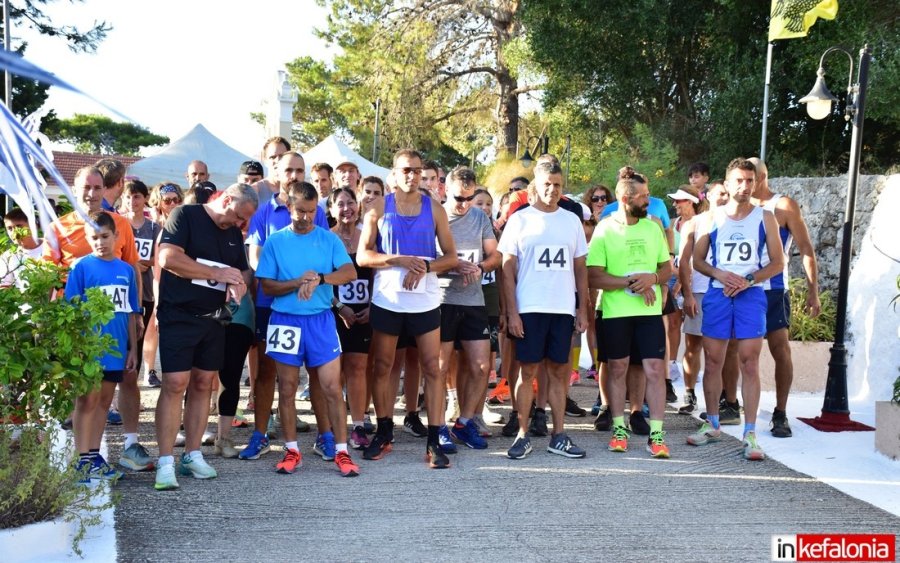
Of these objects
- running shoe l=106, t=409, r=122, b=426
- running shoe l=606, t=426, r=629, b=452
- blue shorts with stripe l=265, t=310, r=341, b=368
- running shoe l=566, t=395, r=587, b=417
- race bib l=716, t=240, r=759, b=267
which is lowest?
running shoe l=106, t=409, r=122, b=426

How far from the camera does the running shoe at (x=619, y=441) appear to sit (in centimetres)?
693

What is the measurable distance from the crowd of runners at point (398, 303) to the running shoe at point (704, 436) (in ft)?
0.05

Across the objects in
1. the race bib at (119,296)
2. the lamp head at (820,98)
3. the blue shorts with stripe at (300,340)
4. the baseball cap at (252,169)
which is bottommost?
the blue shorts with stripe at (300,340)

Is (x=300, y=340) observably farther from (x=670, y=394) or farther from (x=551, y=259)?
(x=670, y=394)

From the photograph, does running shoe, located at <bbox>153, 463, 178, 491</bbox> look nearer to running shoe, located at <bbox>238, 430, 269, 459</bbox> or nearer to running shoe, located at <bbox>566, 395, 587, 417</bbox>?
running shoe, located at <bbox>238, 430, 269, 459</bbox>

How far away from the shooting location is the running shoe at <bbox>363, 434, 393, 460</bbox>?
6652mm

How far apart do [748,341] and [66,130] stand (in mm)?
64258

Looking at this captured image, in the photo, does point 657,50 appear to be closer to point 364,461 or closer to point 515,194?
point 515,194

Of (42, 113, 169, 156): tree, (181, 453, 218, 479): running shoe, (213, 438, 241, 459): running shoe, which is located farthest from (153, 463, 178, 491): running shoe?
(42, 113, 169, 156): tree

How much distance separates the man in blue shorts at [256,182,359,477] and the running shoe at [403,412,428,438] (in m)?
1.30

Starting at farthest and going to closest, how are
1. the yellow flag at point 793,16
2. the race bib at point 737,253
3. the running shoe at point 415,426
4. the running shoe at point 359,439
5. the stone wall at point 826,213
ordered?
the yellow flag at point 793,16
the stone wall at point 826,213
the running shoe at point 415,426
the race bib at point 737,253
the running shoe at point 359,439

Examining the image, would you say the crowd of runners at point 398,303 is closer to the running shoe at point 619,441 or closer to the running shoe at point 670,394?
the running shoe at point 619,441

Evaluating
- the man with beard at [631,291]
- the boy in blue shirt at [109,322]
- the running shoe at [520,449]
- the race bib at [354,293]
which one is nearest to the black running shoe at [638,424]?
the man with beard at [631,291]

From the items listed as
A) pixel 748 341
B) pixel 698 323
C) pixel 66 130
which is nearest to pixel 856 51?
pixel 698 323
